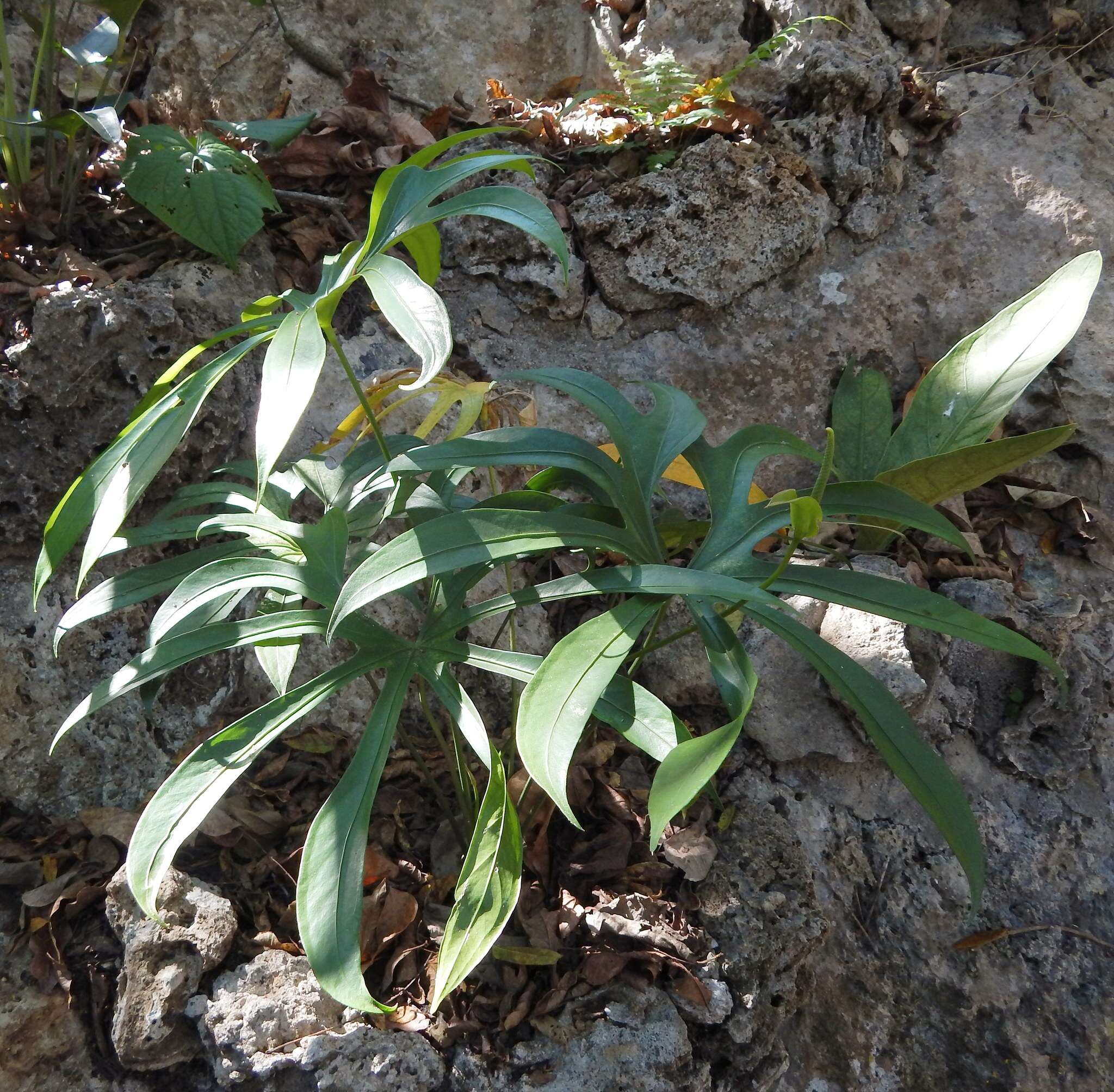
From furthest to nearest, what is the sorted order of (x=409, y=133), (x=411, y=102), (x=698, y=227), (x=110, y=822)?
(x=411, y=102), (x=409, y=133), (x=698, y=227), (x=110, y=822)

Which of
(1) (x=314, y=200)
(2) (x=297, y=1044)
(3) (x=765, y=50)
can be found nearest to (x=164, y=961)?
(2) (x=297, y=1044)

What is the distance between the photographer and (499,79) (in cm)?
218

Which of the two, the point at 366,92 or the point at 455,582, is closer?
the point at 455,582

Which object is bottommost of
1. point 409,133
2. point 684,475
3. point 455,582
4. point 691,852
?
point 691,852

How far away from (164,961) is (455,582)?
60 cm

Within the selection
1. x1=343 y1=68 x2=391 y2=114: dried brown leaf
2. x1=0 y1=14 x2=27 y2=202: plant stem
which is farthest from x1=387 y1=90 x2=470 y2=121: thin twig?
x1=0 y1=14 x2=27 y2=202: plant stem

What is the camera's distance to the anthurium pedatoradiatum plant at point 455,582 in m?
0.84

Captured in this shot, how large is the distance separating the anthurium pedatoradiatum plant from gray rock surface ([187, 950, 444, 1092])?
12 centimetres

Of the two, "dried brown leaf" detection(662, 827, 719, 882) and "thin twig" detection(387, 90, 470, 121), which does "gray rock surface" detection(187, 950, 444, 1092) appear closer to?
"dried brown leaf" detection(662, 827, 719, 882)

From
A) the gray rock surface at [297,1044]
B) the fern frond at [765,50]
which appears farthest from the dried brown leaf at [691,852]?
the fern frond at [765,50]

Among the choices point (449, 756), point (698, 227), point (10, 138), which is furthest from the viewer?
point (698, 227)

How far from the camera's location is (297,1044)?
1.00m

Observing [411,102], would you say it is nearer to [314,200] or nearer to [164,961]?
[314,200]

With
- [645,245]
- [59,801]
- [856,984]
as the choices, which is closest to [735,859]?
[856,984]
